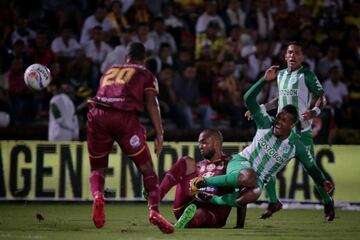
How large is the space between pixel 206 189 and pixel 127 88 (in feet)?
5.06

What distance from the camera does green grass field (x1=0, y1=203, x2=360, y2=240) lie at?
10438 millimetres

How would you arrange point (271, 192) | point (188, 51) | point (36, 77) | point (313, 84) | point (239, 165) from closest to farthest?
point (239, 165) < point (271, 192) < point (313, 84) < point (36, 77) < point (188, 51)

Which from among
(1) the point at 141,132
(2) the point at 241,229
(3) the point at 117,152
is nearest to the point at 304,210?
(3) the point at 117,152

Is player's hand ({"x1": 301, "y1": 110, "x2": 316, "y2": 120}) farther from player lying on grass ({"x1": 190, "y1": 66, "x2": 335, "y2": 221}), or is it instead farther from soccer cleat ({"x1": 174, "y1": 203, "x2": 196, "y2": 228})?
soccer cleat ({"x1": 174, "y1": 203, "x2": 196, "y2": 228})

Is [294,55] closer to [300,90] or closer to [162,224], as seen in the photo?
[300,90]

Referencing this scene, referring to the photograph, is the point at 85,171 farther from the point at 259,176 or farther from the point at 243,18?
the point at 243,18

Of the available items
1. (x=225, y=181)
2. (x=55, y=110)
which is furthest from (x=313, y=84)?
(x=55, y=110)

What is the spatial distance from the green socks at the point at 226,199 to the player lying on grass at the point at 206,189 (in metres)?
0.11

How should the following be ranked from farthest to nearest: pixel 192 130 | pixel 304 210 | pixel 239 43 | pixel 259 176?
1. pixel 239 43
2. pixel 192 130
3. pixel 304 210
4. pixel 259 176

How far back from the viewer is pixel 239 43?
2083 centimetres

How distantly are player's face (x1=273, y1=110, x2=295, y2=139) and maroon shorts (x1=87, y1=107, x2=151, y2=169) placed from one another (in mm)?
2040

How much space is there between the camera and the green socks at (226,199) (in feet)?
36.7

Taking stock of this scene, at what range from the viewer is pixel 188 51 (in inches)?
811

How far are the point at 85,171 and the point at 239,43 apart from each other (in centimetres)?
578
